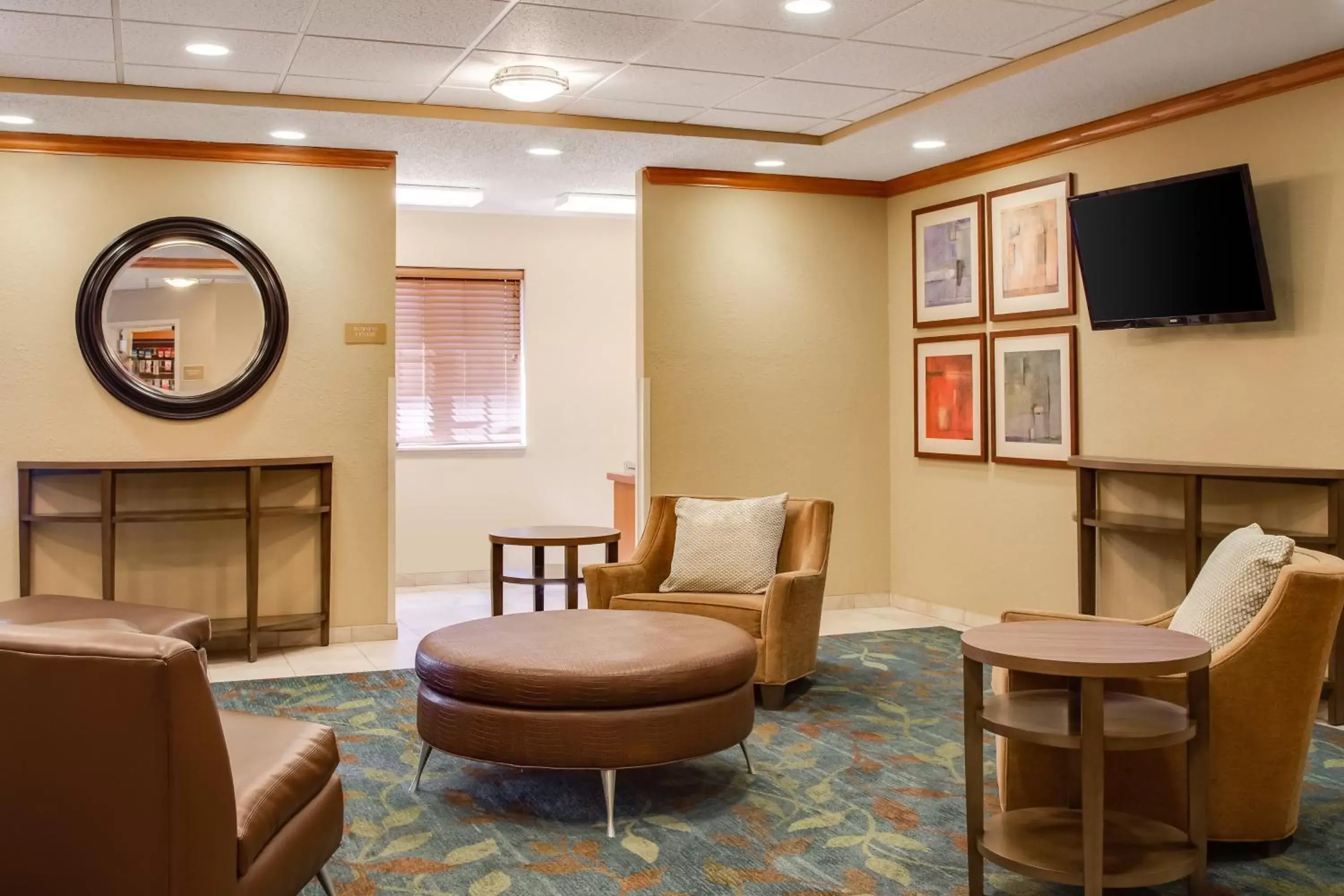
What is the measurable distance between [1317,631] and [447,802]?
251 cm

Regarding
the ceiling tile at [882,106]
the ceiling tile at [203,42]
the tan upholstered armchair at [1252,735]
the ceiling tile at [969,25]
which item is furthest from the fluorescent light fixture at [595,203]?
the tan upholstered armchair at [1252,735]

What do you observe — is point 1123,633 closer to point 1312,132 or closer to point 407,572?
point 1312,132

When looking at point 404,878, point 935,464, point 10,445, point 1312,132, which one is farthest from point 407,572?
point 1312,132

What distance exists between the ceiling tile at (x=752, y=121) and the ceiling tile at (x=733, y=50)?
0.69 metres

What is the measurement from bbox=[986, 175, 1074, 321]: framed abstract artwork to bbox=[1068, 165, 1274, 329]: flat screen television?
1.21ft

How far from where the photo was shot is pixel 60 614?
→ 4.25 meters

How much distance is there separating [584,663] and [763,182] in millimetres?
4189

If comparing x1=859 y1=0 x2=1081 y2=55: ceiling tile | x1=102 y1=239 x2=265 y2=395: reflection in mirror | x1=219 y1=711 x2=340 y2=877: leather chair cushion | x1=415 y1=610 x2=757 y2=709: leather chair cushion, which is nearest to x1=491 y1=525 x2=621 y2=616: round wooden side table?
x1=415 y1=610 x2=757 y2=709: leather chair cushion

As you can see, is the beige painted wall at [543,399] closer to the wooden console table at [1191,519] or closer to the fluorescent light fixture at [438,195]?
the fluorescent light fixture at [438,195]

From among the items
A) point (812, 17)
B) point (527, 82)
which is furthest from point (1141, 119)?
point (527, 82)

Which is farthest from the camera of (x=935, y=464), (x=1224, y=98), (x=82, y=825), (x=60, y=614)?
(x=935, y=464)

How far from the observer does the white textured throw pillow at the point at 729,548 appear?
519cm

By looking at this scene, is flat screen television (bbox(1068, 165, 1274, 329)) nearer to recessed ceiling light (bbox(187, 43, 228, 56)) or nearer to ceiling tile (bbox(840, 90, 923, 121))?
ceiling tile (bbox(840, 90, 923, 121))

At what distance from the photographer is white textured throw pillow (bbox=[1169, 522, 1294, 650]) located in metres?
3.11
